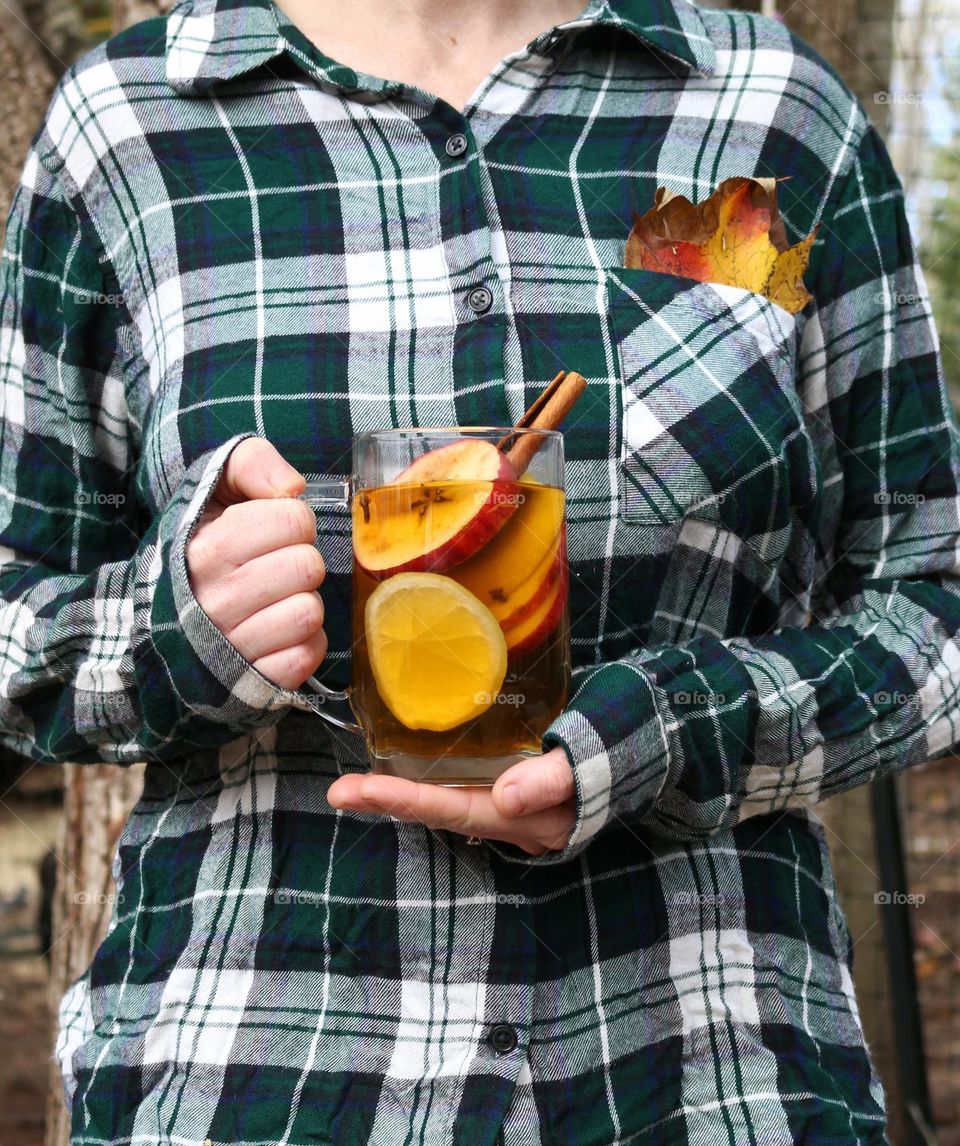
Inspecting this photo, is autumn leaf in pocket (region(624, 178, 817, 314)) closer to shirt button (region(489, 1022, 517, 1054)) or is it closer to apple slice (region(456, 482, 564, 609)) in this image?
apple slice (region(456, 482, 564, 609))

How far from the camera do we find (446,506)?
2.95 feet

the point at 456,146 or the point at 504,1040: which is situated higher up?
the point at 456,146

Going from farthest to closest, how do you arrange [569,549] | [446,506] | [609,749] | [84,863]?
[84,863], [569,549], [609,749], [446,506]

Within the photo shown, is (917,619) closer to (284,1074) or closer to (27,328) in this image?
(284,1074)

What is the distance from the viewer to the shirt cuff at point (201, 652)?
1011 mm

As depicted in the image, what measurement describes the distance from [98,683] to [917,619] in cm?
70

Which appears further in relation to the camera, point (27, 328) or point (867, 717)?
point (27, 328)

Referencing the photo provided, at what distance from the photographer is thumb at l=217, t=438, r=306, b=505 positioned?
1.00 meters

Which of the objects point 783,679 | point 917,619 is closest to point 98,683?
point 783,679

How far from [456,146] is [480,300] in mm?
162

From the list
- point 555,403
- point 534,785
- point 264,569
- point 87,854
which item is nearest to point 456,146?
point 555,403

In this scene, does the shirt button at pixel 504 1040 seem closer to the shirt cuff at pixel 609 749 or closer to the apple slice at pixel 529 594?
the shirt cuff at pixel 609 749

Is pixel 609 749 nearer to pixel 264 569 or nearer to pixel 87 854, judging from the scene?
pixel 264 569

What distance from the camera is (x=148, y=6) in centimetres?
215
